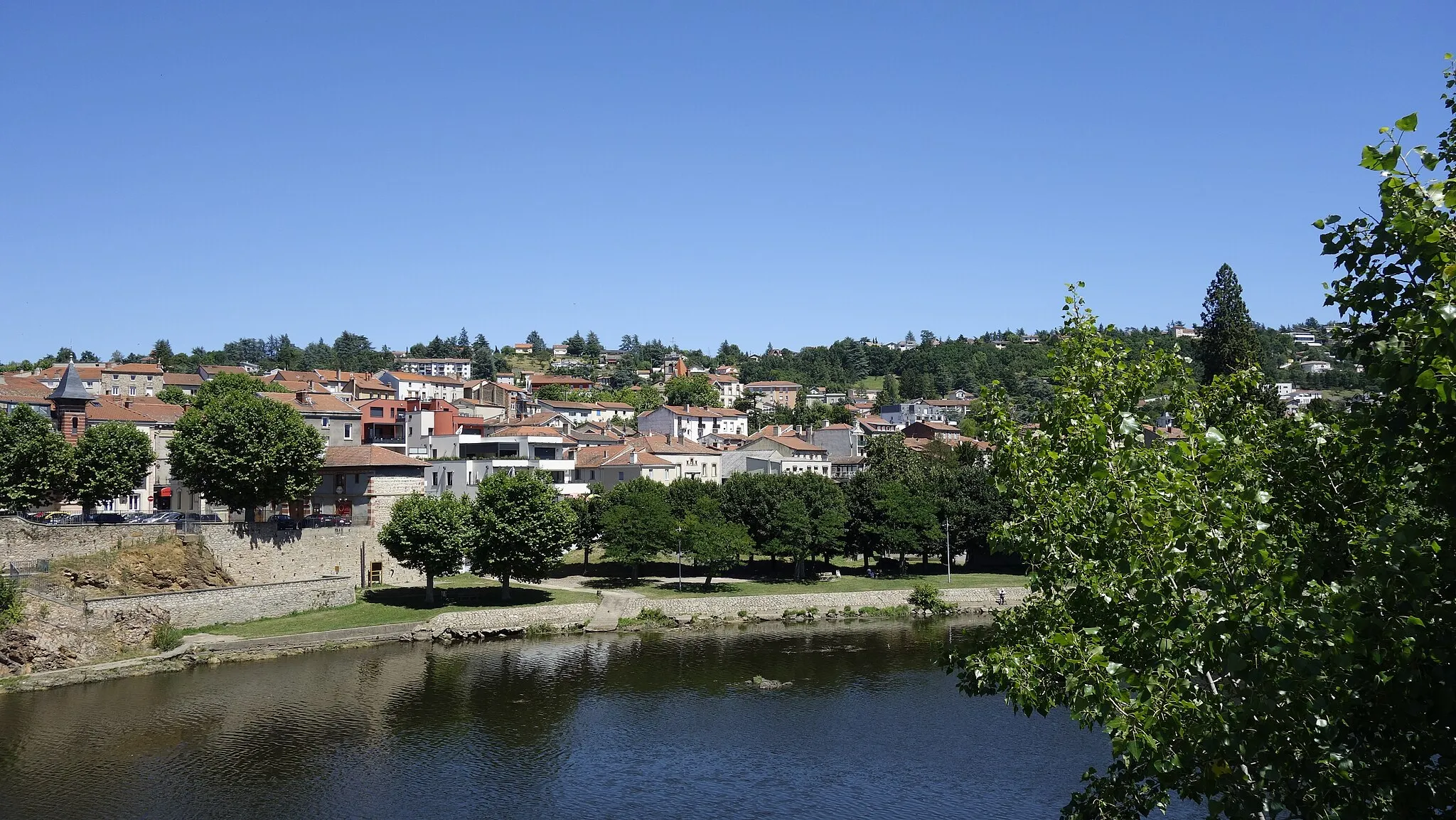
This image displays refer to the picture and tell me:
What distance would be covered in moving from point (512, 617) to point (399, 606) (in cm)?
546

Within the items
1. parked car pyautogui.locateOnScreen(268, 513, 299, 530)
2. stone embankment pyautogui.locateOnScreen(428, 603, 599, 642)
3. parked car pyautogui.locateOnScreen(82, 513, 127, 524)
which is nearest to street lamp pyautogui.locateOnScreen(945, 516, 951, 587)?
stone embankment pyautogui.locateOnScreen(428, 603, 599, 642)

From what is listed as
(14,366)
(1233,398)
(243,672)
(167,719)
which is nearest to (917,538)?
(243,672)

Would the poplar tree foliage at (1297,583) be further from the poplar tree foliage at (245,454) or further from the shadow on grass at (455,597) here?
the poplar tree foliage at (245,454)

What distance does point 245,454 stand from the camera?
1858 inches

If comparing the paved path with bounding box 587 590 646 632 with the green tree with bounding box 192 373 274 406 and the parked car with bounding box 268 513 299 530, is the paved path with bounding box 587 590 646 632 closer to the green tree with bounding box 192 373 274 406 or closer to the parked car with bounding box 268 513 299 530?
the parked car with bounding box 268 513 299 530

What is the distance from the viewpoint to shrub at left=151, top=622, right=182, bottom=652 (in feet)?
135

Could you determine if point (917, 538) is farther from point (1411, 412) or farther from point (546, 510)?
point (1411, 412)

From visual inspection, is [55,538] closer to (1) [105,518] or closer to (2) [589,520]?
(1) [105,518]

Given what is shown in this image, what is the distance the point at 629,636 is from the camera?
49562 mm

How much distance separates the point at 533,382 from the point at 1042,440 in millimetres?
141746

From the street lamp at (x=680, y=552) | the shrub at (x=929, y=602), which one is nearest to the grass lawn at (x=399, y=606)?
the street lamp at (x=680, y=552)

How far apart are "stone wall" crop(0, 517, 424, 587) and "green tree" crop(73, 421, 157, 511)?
141 inches

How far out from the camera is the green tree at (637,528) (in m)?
56.5

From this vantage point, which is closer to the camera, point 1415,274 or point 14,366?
point 1415,274
